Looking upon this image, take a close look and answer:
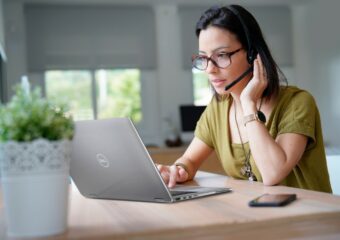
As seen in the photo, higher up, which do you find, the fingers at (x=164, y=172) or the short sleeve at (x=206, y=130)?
the short sleeve at (x=206, y=130)

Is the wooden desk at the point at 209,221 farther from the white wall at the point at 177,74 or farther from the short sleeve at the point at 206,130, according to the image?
the white wall at the point at 177,74

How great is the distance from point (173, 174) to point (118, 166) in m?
0.39

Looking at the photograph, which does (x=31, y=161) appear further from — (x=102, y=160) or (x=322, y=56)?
(x=322, y=56)

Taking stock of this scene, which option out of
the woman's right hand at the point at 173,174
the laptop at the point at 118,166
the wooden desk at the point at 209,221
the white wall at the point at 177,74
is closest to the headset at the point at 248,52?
the woman's right hand at the point at 173,174

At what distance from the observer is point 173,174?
136 centimetres

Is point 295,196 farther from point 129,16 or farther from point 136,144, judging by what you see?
point 129,16

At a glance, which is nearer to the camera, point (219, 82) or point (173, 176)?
point (173, 176)


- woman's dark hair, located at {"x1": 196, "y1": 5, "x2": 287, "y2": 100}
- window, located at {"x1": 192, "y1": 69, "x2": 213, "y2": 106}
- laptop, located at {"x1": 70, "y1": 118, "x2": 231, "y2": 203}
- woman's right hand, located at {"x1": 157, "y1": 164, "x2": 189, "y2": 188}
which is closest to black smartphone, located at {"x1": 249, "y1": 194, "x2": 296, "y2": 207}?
laptop, located at {"x1": 70, "y1": 118, "x2": 231, "y2": 203}

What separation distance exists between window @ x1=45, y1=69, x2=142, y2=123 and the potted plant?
4423mm

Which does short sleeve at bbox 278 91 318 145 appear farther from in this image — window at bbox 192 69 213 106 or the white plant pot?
window at bbox 192 69 213 106

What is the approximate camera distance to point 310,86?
555cm

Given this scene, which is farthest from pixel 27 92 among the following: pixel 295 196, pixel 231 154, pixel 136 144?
pixel 231 154

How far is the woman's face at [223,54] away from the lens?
1.52 m

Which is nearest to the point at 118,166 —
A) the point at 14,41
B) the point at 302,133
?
the point at 302,133
